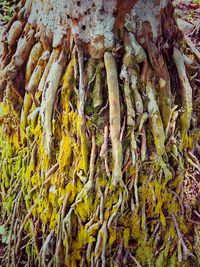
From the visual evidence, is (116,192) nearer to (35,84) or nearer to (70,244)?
(70,244)

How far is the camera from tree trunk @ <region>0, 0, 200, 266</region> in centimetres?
213

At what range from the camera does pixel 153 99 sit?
2227 mm

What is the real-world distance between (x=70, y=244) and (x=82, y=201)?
0.29 metres

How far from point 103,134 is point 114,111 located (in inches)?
6.1

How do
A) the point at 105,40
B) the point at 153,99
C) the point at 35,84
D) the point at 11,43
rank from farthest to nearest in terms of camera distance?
1. the point at 11,43
2. the point at 35,84
3. the point at 153,99
4. the point at 105,40

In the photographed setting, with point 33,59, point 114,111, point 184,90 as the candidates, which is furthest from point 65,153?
point 184,90

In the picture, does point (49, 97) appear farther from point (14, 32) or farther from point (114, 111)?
point (14, 32)

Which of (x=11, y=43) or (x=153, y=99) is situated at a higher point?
(x=11, y=43)

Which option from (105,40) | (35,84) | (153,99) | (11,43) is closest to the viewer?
(105,40)

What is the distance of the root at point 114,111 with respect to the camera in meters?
2.12

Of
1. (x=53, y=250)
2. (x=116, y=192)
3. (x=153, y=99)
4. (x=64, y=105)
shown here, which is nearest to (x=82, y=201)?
(x=116, y=192)

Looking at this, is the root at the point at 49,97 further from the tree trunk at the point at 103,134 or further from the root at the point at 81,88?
the root at the point at 81,88

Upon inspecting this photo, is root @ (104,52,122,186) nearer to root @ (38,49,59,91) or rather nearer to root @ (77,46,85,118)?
root @ (77,46,85,118)

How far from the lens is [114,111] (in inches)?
83.7
